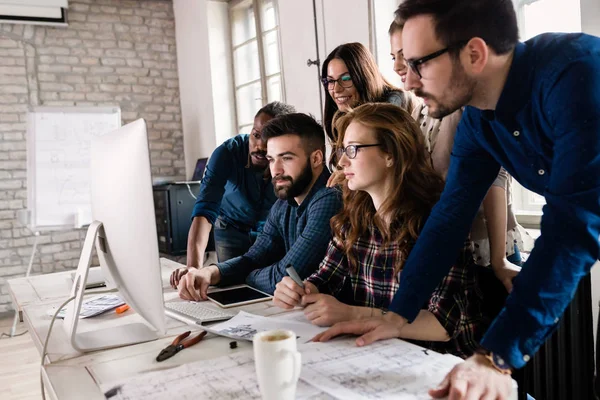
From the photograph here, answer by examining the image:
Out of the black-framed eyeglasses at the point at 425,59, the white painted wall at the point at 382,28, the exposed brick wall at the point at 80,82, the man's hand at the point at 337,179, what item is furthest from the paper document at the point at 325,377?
the exposed brick wall at the point at 80,82

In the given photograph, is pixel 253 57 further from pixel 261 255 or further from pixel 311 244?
pixel 311 244

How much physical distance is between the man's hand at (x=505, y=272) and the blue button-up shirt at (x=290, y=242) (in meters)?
0.51

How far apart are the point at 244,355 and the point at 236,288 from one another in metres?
0.70

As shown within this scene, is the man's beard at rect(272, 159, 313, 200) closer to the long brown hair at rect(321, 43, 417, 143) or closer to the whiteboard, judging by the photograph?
the long brown hair at rect(321, 43, 417, 143)

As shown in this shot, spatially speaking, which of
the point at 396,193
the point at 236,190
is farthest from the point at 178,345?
the point at 236,190

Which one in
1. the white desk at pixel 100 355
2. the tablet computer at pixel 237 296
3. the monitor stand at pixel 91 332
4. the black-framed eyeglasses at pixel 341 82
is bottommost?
the white desk at pixel 100 355

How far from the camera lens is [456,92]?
104 centimetres

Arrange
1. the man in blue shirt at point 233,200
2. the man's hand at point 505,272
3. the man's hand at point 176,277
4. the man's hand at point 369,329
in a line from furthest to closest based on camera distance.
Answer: the man in blue shirt at point 233,200, the man's hand at point 176,277, the man's hand at point 505,272, the man's hand at point 369,329

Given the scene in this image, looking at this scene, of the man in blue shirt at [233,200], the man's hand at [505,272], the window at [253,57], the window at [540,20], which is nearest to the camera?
the man's hand at [505,272]

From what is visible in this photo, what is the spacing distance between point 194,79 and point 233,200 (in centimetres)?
288

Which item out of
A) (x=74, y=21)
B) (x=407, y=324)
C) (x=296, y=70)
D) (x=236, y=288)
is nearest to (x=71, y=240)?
(x=74, y=21)

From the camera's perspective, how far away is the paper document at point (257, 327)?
1.19 meters

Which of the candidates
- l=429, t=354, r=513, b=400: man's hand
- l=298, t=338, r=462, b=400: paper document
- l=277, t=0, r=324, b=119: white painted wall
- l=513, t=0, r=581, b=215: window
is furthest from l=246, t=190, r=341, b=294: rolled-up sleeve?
l=277, t=0, r=324, b=119: white painted wall

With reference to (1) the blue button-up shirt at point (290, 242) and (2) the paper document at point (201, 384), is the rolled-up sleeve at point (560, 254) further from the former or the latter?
(1) the blue button-up shirt at point (290, 242)
